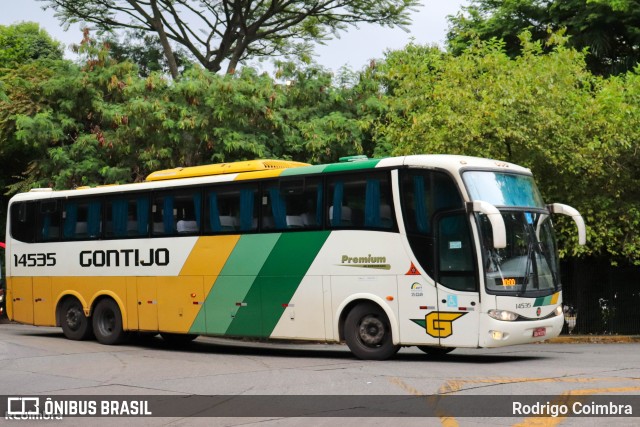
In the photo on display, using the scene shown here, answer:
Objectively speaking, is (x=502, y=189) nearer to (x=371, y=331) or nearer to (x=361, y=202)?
(x=361, y=202)

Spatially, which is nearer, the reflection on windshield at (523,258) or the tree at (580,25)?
the reflection on windshield at (523,258)

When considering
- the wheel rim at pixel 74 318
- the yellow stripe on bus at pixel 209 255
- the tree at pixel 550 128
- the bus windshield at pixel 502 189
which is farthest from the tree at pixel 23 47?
the bus windshield at pixel 502 189

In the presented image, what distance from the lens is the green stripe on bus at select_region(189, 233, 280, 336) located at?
17.6 m

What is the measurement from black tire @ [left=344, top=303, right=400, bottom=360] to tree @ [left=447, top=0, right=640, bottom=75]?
1571cm

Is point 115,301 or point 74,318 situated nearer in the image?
point 115,301

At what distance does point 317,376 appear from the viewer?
1348 centimetres

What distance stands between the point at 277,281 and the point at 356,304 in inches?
67.8

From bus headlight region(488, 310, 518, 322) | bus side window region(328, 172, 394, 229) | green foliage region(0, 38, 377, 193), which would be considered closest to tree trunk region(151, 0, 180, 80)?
green foliage region(0, 38, 377, 193)

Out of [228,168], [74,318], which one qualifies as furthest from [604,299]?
[74,318]

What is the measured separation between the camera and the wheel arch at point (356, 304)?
1563 centimetres

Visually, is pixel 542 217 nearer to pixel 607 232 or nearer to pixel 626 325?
pixel 607 232

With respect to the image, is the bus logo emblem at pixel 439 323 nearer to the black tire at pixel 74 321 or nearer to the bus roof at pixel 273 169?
the bus roof at pixel 273 169

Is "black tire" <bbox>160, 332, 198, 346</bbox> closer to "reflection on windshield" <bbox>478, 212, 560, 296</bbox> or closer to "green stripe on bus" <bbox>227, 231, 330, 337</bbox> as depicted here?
"green stripe on bus" <bbox>227, 231, 330, 337</bbox>

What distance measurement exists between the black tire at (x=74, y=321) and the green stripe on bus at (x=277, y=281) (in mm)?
4456
